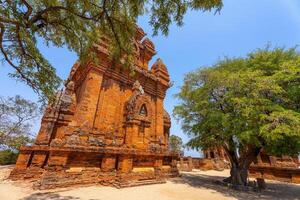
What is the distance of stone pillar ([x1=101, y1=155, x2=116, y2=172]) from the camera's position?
921 centimetres

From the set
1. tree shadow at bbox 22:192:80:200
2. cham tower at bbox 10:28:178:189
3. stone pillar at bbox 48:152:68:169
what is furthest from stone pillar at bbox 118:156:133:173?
tree shadow at bbox 22:192:80:200

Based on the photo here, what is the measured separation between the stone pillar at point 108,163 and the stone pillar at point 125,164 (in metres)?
0.35

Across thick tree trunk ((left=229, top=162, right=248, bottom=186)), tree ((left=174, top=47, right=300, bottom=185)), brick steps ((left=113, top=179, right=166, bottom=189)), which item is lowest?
brick steps ((left=113, top=179, right=166, bottom=189))

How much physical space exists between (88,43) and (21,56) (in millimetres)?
2403

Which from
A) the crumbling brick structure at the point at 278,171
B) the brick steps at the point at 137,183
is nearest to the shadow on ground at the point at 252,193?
the brick steps at the point at 137,183

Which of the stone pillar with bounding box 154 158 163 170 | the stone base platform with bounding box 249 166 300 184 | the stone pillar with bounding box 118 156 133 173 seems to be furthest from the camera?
the stone base platform with bounding box 249 166 300 184

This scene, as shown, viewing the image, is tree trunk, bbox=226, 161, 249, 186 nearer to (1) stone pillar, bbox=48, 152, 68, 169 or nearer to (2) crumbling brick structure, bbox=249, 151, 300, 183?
(2) crumbling brick structure, bbox=249, 151, 300, 183

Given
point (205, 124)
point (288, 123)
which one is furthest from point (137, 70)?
point (288, 123)

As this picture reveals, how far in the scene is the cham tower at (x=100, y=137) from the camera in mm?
8422

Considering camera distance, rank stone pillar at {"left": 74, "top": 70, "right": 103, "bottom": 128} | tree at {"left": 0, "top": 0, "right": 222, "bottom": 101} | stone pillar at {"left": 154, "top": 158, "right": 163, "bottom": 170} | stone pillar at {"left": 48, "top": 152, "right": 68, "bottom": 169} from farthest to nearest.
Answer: stone pillar at {"left": 154, "top": 158, "right": 163, "bottom": 170} → stone pillar at {"left": 74, "top": 70, "right": 103, "bottom": 128} → stone pillar at {"left": 48, "top": 152, "right": 68, "bottom": 169} → tree at {"left": 0, "top": 0, "right": 222, "bottom": 101}

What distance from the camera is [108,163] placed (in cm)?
934

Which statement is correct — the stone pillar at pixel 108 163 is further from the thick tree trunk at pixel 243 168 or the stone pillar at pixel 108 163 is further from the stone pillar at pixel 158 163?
the thick tree trunk at pixel 243 168

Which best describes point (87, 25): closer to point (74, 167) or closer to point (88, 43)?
point (88, 43)

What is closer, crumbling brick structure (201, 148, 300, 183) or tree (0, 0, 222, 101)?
tree (0, 0, 222, 101)
